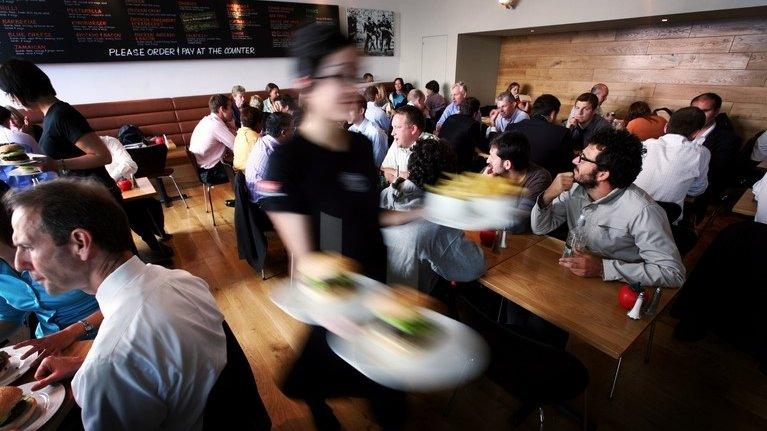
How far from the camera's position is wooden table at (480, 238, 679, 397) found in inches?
50.0

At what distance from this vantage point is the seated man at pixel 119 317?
843mm

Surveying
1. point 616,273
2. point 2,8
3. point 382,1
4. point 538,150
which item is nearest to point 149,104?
point 2,8

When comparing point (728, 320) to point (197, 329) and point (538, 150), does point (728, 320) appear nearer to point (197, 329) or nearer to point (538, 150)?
point (538, 150)

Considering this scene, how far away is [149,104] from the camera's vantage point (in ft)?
18.6

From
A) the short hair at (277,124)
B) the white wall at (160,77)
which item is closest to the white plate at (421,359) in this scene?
the short hair at (277,124)

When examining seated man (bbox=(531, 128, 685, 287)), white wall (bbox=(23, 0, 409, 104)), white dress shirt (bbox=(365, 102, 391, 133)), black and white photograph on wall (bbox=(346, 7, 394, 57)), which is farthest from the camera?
black and white photograph on wall (bbox=(346, 7, 394, 57))

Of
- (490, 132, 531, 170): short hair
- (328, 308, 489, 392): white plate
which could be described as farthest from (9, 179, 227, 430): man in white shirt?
(490, 132, 531, 170): short hair

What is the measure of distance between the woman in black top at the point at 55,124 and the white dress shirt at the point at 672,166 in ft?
12.6

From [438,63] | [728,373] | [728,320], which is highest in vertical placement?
[438,63]

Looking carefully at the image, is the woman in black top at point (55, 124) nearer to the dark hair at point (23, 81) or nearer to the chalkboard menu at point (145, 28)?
the dark hair at point (23, 81)

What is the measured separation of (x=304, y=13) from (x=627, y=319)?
7.48 metres

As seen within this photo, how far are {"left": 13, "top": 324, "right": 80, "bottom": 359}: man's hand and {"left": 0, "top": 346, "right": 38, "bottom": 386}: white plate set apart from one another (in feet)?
0.05

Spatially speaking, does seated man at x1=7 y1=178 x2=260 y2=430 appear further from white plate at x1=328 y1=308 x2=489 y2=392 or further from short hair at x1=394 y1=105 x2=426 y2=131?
short hair at x1=394 y1=105 x2=426 y2=131

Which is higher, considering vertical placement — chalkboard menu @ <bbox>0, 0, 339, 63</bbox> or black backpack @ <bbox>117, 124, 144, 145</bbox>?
chalkboard menu @ <bbox>0, 0, 339, 63</bbox>
